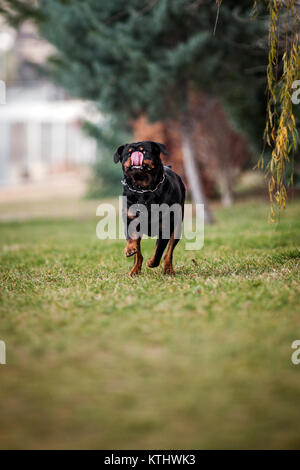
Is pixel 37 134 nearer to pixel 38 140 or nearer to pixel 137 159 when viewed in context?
pixel 38 140

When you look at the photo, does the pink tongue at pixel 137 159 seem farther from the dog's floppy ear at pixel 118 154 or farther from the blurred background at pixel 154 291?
the blurred background at pixel 154 291

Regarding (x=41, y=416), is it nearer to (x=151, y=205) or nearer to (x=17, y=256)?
(x=151, y=205)

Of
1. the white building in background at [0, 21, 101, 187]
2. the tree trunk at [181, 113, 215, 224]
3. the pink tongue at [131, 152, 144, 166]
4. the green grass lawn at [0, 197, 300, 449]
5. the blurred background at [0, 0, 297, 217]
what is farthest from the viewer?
the white building in background at [0, 21, 101, 187]

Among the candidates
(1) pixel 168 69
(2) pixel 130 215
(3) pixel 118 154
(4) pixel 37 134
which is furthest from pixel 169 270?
(4) pixel 37 134

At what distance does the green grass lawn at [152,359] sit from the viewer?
2.24m

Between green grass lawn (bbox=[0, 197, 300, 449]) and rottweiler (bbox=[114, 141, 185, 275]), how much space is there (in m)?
0.46

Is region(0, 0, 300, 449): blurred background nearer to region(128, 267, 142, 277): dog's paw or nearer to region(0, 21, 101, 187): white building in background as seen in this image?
region(128, 267, 142, 277): dog's paw

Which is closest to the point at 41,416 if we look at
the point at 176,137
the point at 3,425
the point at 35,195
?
the point at 3,425

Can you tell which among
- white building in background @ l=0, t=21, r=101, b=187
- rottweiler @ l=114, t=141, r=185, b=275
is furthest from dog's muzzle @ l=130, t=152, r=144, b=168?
white building in background @ l=0, t=21, r=101, b=187

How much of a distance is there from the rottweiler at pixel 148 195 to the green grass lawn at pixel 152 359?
1.49 ft

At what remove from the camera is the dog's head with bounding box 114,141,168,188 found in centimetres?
448

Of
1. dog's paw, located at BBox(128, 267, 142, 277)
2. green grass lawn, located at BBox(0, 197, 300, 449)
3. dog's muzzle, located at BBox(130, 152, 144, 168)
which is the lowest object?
green grass lawn, located at BBox(0, 197, 300, 449)

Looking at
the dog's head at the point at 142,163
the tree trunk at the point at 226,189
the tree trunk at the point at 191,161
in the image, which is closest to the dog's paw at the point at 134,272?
the dog's head at the point at 142,163

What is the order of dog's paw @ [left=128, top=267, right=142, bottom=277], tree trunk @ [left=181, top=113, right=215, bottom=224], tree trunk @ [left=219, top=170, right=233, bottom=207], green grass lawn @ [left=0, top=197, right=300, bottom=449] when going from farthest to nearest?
tree trunk @ [left=219, top=170, right=233, bottom=207] → tree trunk @ [left=181, top=113, right=215, bottom=224] → dog's paw @ [left=128, top=267, right=142, bottom=277] → green grass lawn @ [left=0, top=197, right=300, bottom=449]
